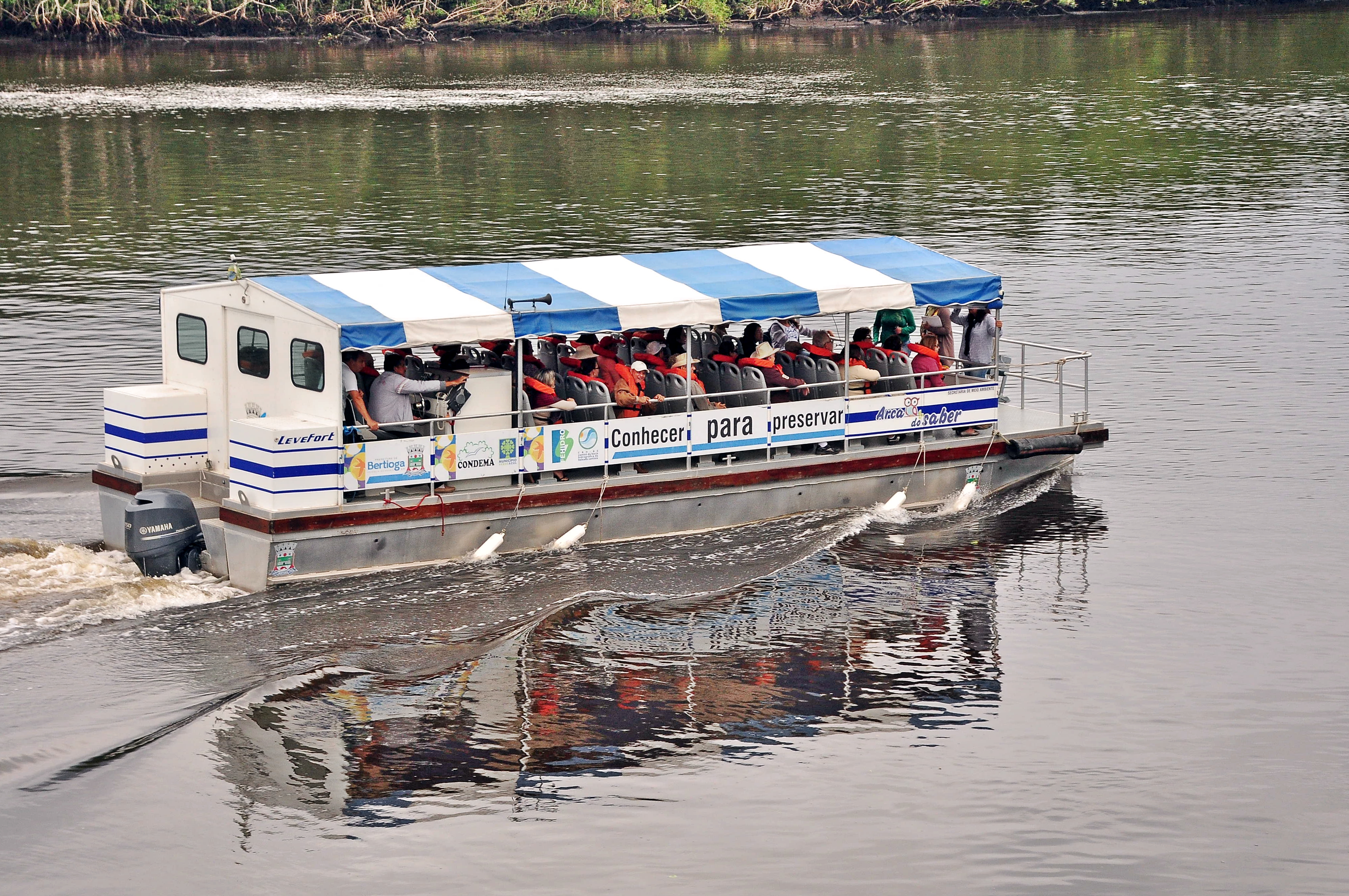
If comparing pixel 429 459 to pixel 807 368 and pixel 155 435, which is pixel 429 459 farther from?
pixel 807 368

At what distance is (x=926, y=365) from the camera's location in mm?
21875

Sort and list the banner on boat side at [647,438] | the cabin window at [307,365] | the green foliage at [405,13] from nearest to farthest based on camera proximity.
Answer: the cabin window at [307,365]
the banner on boat side at [647,438]
the green foliage at [405,13]

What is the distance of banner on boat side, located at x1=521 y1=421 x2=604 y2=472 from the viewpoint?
19094 millimetres

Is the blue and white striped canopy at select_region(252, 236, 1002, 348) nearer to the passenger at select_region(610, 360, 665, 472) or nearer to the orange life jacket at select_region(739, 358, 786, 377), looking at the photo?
the orange life jacket at select_region(739, 358, 786, 377)

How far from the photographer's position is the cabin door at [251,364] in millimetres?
18578

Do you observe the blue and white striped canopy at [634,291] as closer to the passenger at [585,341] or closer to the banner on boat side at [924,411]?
the passenger at [585,341]

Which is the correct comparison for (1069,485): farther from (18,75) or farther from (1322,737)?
(18,75)

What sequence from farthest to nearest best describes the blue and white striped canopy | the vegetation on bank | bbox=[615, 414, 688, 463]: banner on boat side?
the vegetation on bank → bbox=[615, 414, 688, 463]: banner on boat side → the blue and white striped canopy

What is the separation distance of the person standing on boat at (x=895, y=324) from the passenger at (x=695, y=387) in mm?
2897

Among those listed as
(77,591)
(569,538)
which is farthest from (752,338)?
(77,591)

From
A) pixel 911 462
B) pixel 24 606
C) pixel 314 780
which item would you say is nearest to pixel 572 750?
pixel 314 780

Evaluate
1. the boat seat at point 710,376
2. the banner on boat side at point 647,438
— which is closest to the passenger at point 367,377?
the banner on boat side at point 647,438

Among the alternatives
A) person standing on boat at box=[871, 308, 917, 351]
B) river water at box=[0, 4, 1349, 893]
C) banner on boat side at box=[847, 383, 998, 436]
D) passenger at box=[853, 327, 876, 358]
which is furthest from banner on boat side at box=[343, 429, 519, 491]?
person standing on boat at box=[871, 308, 917, 351]

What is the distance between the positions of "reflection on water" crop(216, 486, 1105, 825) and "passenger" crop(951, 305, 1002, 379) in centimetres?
311
